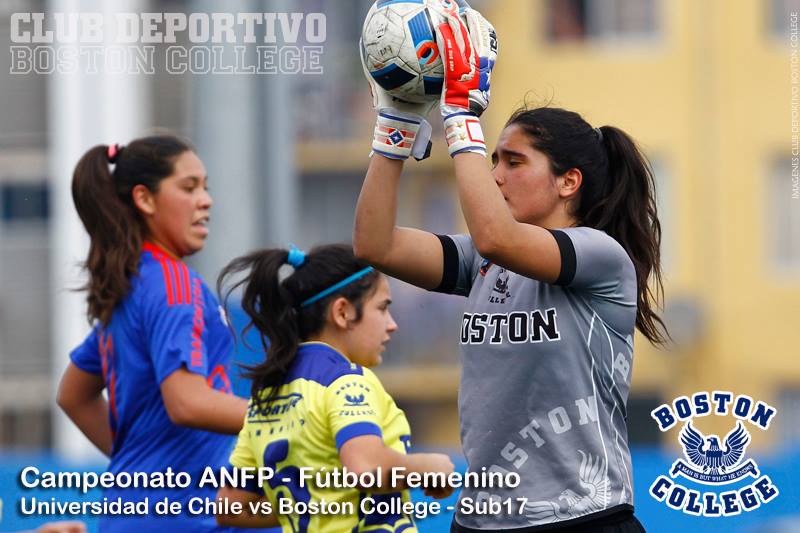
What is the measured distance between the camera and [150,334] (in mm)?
4094

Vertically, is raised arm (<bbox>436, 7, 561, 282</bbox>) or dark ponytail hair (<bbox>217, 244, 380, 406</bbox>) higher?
raised arm (<bbox>436, 7, 561, 282</bbox>)

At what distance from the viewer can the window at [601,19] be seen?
1698 centimetres

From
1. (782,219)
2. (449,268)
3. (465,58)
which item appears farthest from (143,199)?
(782,219)

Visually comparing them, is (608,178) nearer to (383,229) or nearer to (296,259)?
(383,229)

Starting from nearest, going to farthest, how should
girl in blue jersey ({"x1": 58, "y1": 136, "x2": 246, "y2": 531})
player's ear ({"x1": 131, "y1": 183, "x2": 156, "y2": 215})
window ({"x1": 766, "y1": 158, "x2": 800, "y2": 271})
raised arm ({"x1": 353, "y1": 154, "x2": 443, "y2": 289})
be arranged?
raised arm ({"x1": 353, "y1": 154, "x2": 443, "y2": 289}) < girl in blue jersey ({"x1": 58, "y1": 136, "x2": 246, "y2": 531}) < player's ear ({"x1": 131, "y1": 183, "x2": 156, "y2": 215}) < window ({"x1": 766, "y1": 158, "x2": 800, "y2": 271})

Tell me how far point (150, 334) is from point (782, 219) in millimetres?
13573

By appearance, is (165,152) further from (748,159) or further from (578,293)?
(748,159)

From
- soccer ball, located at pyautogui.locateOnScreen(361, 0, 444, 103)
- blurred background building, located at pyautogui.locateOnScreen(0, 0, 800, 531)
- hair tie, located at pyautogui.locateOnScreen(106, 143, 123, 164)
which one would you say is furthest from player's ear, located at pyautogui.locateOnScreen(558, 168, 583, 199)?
blurred background building, located at pyautogui.locateOnScreen(0, 0, 800, 531)

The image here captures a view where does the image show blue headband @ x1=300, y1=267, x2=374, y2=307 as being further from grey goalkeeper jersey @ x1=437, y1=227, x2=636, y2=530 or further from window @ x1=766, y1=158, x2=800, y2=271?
window @ x1=766, y1=158, x2=800, y2=271

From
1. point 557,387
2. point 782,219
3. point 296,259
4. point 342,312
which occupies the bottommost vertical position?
point 782,219

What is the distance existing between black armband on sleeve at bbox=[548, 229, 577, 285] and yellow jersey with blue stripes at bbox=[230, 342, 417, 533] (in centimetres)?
62

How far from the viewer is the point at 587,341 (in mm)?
3205

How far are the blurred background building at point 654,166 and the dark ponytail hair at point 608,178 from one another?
11160mm

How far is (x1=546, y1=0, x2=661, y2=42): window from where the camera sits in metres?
17.0
